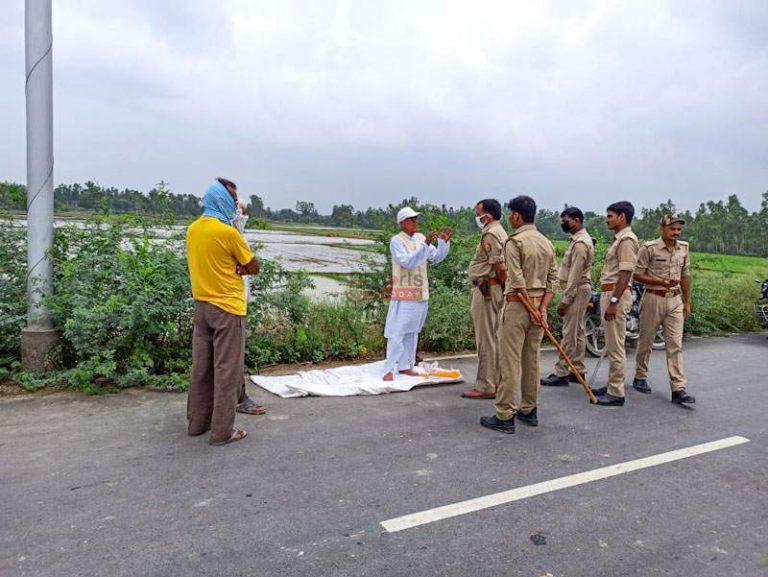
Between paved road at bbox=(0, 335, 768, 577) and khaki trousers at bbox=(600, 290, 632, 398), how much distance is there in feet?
1.01

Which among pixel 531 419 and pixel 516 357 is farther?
pixel 531 419

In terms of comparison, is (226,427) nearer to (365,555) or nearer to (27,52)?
(365,555)

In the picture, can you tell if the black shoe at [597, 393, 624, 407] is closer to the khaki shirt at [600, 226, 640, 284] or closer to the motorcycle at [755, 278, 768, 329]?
the khaki shirt at [600, 226, 640, 284]

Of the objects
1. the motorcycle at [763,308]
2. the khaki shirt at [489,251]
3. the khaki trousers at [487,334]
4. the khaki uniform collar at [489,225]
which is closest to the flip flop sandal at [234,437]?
the khaki trousers at [487,334]

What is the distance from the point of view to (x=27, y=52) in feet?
18.1

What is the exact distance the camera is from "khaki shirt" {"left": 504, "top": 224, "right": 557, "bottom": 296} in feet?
15.4

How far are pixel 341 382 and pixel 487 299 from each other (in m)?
1.73

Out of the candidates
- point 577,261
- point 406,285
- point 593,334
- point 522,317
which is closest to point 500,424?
point 522,317

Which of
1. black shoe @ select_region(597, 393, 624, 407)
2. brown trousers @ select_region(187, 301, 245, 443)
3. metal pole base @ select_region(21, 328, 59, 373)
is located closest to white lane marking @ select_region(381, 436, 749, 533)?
black shoe @ select_region(597, 393, 624, 407)

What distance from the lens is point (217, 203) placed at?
4234mm

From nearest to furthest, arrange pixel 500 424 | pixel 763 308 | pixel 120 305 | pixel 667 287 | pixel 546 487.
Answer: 1. pixel 546 487
2. pixel 500 424
3. pixel 120 305
4. pixel 667 287
5. pixel 763 308

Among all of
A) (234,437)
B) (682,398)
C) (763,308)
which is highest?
(763,308)

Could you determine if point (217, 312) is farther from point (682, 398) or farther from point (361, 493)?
point (682, 398)

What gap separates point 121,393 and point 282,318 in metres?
2.06
